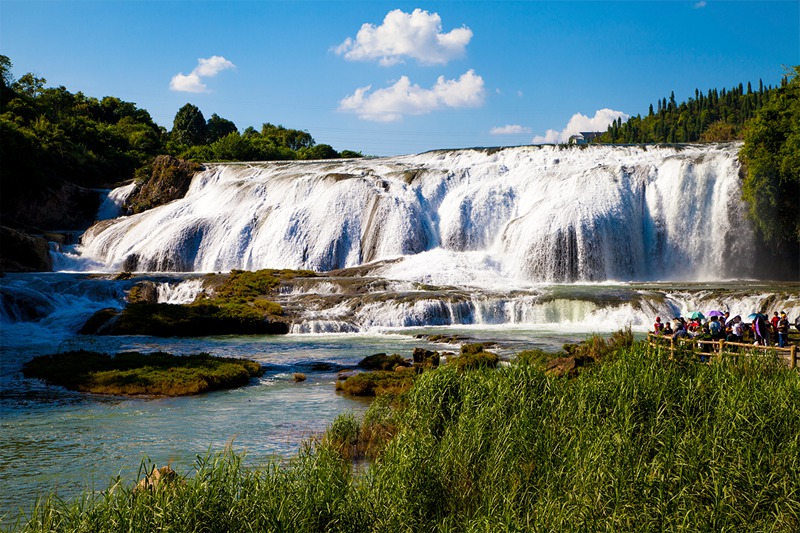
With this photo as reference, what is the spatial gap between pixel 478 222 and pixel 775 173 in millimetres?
15904

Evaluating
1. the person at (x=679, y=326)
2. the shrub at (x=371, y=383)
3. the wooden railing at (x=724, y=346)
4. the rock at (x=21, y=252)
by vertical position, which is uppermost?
the rock at (x=21, y=252)

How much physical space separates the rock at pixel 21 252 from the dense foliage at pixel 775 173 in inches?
1572

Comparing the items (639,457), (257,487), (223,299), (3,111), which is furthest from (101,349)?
(3,111)

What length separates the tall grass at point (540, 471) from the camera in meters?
7.37

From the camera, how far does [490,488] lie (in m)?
8.52

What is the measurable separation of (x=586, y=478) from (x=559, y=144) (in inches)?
1709

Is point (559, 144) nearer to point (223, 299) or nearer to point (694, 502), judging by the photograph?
point (223, 299)

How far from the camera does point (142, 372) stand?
744 inches

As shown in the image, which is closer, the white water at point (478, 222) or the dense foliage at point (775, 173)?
the dense foliage at point (775, 173)

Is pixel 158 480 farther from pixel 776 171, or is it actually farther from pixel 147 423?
pixel 776 171

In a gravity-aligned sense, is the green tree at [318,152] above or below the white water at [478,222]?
above

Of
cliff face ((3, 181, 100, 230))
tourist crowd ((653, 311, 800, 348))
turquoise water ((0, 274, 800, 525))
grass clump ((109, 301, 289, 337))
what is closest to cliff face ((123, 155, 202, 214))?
cliff face ((3, 181, 100, 230))

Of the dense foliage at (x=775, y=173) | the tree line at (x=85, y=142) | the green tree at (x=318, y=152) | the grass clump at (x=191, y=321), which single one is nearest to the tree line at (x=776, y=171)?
the dense foliage at (x=775, y=173)

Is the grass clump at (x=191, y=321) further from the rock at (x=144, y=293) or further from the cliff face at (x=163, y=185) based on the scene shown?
the cliff face at (x=163, y=185)
